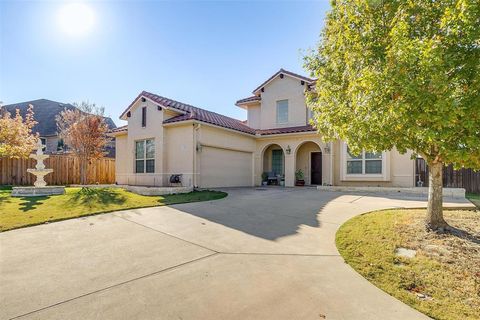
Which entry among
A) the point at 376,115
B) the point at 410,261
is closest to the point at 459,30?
the point at 376,115

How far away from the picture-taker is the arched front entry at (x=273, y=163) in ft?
61.2

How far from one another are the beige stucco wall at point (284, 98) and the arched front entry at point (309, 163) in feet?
5.91

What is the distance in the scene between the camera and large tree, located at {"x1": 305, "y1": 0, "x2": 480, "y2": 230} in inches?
165

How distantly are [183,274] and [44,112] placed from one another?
37.4m

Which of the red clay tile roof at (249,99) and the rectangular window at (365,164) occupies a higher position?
the red clay tile roof at (249,99)

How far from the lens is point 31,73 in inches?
485

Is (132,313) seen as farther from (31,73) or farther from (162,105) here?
(31,73)

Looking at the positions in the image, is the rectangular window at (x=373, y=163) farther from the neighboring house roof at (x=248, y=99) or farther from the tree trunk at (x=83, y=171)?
the tree trunk at (x=83, y=171)

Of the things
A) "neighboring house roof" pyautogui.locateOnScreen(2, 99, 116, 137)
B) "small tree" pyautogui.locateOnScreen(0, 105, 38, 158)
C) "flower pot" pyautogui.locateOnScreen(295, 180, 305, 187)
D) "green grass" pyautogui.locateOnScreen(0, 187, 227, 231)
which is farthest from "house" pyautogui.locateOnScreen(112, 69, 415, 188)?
"neighboring house roof" pyautogui.locateOnScreen(2, 99, 116, 137)

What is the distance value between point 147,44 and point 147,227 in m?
9.43

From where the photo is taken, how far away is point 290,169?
1725 cm

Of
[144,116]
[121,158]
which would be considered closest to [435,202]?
[144,116]

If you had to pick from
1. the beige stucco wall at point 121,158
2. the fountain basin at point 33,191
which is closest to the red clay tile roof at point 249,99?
the beige stucco wall at point 121,158

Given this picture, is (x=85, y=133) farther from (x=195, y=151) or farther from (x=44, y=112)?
(x=44, y=112)
